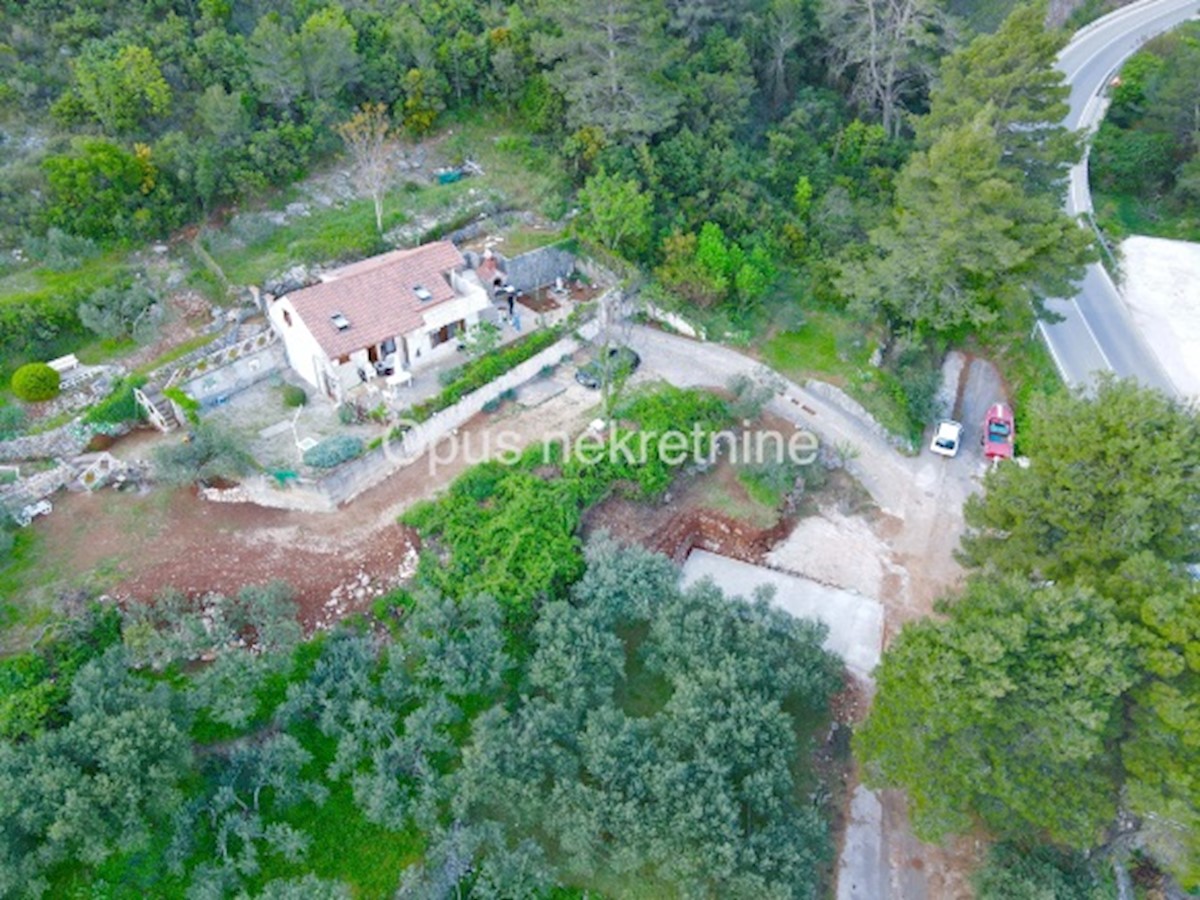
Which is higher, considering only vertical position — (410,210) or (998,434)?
(410,210)

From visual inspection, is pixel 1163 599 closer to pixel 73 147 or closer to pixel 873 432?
pixel 873 432

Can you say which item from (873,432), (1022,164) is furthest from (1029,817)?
(1022,164)

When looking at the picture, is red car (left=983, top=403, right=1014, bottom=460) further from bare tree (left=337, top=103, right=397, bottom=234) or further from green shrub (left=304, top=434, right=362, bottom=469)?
bare tree (left=337, top=103, right=397, bottom=234)

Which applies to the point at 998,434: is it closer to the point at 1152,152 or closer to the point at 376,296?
the point at 376,296

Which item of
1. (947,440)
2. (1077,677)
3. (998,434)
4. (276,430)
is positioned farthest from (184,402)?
(998,434)

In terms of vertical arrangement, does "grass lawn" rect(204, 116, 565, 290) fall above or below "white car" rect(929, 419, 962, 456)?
above

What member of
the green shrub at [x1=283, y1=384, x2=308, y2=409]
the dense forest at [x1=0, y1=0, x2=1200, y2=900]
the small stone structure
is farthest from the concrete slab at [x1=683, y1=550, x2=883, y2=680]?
the green shrub at [x1=283, y1=384, x2=308, y2=409]
